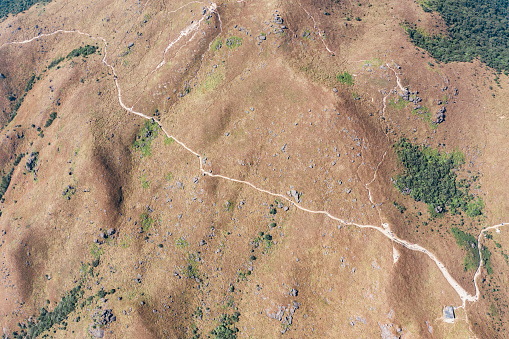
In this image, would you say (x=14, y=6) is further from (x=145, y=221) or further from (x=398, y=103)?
(x=398, y=103)

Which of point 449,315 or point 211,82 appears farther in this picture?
point 211,82

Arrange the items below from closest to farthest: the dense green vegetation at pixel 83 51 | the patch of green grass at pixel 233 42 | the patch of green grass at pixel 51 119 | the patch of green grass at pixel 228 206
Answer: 1. the patch of green grass at pixel 228 206
2. the patch of green grass at pixel 233 42
3. the patch of green grass at pixel 51 119
4. the dense green vegetation at pixel 83 51

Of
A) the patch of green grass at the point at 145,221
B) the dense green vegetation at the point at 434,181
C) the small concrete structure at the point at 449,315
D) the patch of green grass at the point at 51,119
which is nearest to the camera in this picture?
the small concrete structure at the point at 449,315

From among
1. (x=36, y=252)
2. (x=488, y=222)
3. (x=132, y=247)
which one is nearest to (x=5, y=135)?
(x=36, y=252)

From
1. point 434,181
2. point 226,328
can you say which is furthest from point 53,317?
point 434,181

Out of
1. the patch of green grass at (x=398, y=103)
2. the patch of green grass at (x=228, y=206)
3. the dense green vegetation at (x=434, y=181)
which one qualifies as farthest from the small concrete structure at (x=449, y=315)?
the patch of green grass at (x=228, y=206)

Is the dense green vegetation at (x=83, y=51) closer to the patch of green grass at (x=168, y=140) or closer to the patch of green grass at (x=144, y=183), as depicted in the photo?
the patch of green grass at (x=168, y=140)

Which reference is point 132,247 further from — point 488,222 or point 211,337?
point 488,222
